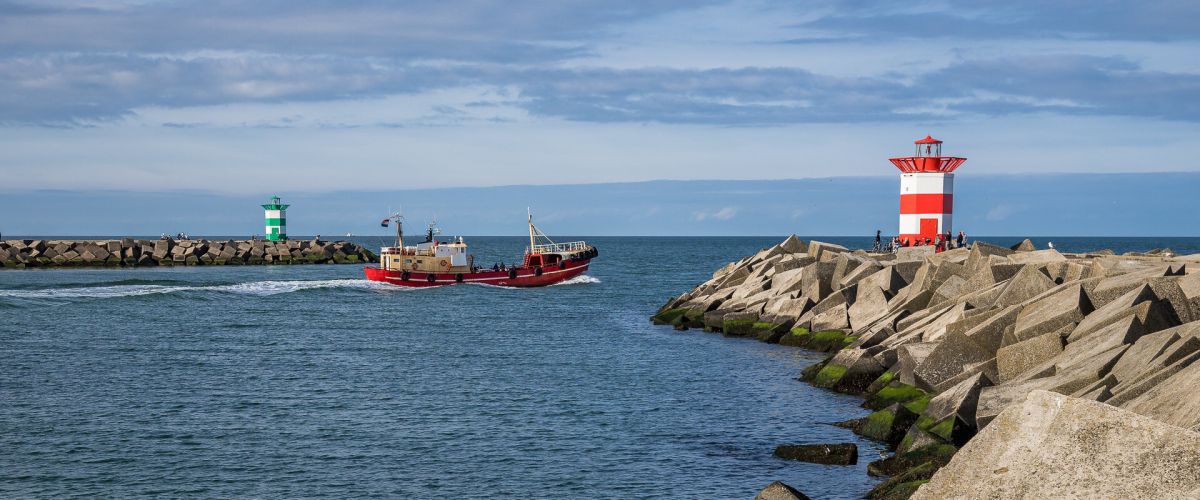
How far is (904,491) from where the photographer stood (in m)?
12.7

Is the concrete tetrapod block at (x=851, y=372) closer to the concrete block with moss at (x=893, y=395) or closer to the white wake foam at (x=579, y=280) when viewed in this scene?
the concrete block with moss at (x=893, y=395)

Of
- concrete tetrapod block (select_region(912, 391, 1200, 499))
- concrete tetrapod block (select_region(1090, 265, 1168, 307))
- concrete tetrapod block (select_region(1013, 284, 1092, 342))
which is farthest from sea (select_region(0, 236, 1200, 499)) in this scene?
concrete tetrapod block (select_region(912, 391, 1200, 499))

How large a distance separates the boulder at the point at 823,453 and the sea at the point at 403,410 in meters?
0.23

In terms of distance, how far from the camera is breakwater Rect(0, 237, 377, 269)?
84562 millimetres

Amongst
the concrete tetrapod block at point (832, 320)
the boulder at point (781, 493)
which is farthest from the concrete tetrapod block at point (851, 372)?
the boulder at point (781, 493)

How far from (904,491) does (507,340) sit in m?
23.1

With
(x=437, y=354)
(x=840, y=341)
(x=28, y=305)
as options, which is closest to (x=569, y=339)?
(x=437, y=354)

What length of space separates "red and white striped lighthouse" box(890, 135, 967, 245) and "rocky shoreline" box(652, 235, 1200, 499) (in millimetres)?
9686

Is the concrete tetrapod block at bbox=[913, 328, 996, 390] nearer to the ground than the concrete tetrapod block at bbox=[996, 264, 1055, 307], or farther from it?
nearer to the ground

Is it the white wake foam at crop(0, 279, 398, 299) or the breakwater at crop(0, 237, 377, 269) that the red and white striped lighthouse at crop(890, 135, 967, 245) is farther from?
the breakwater at crop(0, 237, 377, 269)

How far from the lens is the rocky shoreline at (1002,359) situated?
7.66m

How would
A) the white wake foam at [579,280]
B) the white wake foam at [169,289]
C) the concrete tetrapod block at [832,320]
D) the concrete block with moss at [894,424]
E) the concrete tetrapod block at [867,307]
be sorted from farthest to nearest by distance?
the white wake foam at [579,280], the white wake foam at [169,289], the concrete tetrapod block at [832,320], the concrete tetrapod block at [867,307], the concrete block with moss at [894,424]

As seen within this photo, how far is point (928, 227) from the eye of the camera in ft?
136

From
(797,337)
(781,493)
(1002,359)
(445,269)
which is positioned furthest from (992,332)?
(445,269)
